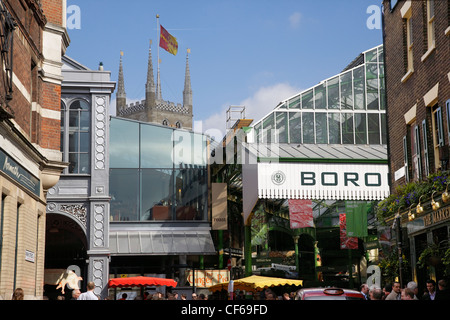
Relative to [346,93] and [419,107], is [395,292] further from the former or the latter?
[346,93]

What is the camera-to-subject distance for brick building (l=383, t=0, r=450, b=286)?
17.0 m

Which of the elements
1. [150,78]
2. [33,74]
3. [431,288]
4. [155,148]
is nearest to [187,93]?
[150,78]

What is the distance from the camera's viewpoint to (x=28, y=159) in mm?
19188

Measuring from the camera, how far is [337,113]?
4056 cm

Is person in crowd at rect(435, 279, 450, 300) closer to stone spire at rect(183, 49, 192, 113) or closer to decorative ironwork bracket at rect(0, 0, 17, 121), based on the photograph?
decorative ironwork bracket at rect(0, 0, 17, 121)

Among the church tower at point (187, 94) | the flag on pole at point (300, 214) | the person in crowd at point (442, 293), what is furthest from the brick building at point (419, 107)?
the church tower at point (187, 94)

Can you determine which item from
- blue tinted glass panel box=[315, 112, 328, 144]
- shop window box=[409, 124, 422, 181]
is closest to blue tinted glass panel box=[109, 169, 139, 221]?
blue tinted glass panel box=[315, 112, 328, 144]

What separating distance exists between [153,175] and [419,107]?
25459mm

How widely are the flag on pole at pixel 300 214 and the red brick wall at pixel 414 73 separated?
16.7 metres

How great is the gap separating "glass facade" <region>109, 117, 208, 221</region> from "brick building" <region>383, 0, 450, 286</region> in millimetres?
21833

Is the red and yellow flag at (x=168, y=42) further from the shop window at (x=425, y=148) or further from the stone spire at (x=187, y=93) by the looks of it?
the shop window at (x=425, y=148)

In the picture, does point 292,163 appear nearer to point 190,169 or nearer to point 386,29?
point 190,169
